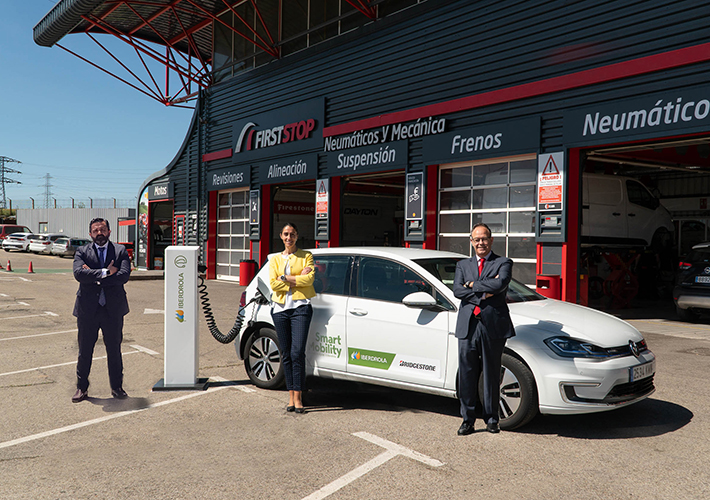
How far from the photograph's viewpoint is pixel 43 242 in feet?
139

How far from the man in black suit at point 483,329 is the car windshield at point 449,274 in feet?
1.90

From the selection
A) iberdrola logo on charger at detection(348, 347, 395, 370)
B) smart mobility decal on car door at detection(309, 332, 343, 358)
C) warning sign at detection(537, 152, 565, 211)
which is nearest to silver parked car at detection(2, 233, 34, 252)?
warning sign at detection(537, 152, 565, 211)

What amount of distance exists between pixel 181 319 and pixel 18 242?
147 ft

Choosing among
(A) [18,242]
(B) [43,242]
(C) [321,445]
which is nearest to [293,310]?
(C) [321,445]

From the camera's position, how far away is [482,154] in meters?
13.3

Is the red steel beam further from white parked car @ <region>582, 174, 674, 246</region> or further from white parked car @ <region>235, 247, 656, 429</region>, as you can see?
white parked car @ <region>235, 247, 656, 429</region>

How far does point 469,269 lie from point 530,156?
848 centimetres

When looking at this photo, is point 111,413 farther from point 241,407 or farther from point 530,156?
point 530,156

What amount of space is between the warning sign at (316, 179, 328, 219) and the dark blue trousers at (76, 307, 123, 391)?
1193 centimetres

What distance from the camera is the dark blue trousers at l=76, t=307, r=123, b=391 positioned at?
601cm

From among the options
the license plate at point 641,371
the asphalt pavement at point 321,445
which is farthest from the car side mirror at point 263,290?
the license plate at point 641,371

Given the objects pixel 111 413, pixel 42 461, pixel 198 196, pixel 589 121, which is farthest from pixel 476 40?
pixel 198 196

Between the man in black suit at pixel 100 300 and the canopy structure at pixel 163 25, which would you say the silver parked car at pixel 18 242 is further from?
the man in black suit at pixel 100 300

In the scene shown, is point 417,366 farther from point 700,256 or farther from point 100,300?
point 700,256
